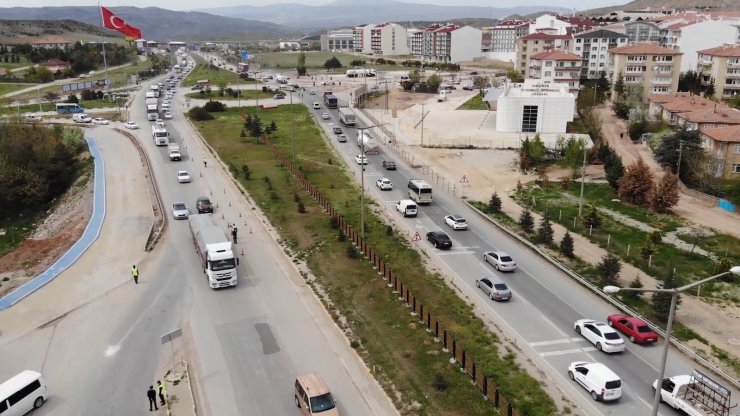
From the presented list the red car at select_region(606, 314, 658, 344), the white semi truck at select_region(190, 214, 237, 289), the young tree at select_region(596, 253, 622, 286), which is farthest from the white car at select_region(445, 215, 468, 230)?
the white semi truck at select_region(190, 214, 237, 289)

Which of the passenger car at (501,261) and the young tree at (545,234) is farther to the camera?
the young tree at (545,234)

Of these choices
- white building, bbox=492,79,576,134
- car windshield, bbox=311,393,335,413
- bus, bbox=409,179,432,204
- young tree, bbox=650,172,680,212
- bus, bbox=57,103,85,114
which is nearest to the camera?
car windshield, bbox=311,393,335,413

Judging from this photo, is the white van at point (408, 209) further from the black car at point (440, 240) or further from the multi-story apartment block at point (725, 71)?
the multi-story apartment block at point (725, 71)

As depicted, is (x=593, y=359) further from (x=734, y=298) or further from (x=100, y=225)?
(x=100, y=225)

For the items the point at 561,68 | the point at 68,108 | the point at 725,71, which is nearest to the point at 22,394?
the point at 68,108

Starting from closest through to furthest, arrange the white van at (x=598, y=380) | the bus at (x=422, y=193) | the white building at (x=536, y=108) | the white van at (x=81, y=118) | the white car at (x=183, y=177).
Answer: the white van at (x=598, y=380) < the bus at (x=422, y=193) < the white car at (x=183, y=177) < the white building at (x=536, y=108) < the white van at (x=81, y=118)

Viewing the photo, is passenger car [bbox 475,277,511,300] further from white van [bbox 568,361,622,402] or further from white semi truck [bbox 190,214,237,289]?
white semi truck [bbox 190,214,237,289]

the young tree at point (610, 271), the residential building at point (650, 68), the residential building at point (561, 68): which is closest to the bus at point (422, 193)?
the young tree at point (610, 271)
